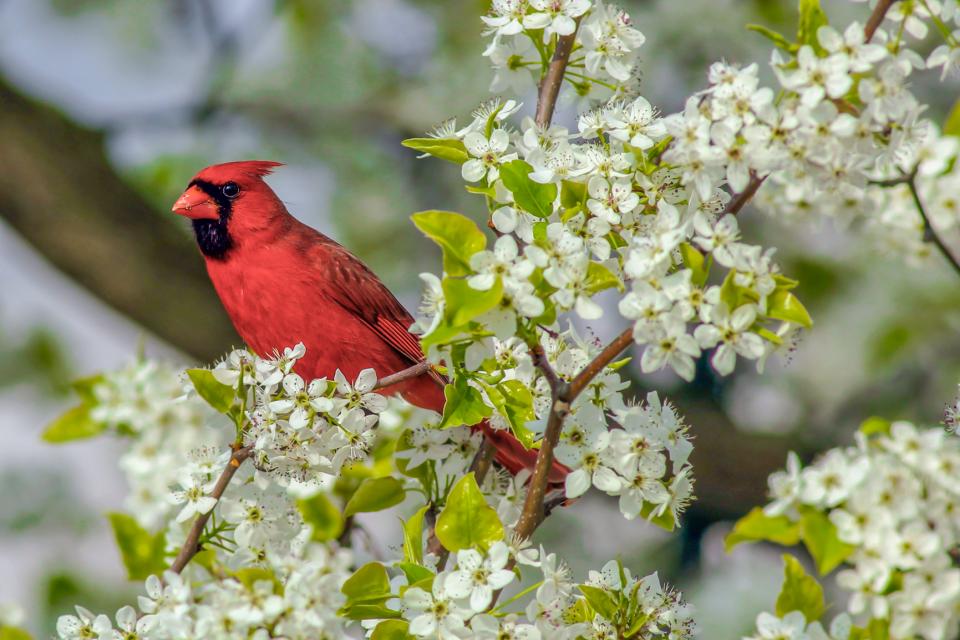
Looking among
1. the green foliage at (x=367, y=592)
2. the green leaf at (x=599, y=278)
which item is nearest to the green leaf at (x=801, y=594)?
the green leaf at (x=599, y=278)

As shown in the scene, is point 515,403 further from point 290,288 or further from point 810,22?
point 290,288

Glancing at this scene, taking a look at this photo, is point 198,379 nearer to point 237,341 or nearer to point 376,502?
point 376,502

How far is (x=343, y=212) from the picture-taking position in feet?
18.6

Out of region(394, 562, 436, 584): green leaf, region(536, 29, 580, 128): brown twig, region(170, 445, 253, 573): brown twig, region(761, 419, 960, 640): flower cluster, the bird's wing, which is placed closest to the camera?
region(761, 419, 960, 640): flower cluster

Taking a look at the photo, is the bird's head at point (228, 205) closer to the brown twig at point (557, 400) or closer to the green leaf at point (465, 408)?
the green leaf at point (465, 408)

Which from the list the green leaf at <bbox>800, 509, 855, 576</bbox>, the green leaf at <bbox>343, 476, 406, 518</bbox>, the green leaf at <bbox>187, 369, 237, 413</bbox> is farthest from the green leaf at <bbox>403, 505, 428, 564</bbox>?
the green leaf at <bbox>800, 509, 855, 576</bbox>

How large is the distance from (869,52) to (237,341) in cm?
373

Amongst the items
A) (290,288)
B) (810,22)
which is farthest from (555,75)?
(290,288)

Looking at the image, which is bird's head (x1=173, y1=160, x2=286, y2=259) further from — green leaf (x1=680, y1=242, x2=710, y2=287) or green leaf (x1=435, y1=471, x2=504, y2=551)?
green leaf (x1=680, y1=242, x2=710, y2=287)

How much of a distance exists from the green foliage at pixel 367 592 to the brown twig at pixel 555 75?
723 mm

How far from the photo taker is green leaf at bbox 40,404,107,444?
8.21 ft

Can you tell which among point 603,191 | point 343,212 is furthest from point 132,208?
point 603,191

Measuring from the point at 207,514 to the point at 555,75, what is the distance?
32.8 inches

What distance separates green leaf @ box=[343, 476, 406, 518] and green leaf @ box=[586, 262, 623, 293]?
465 mm
